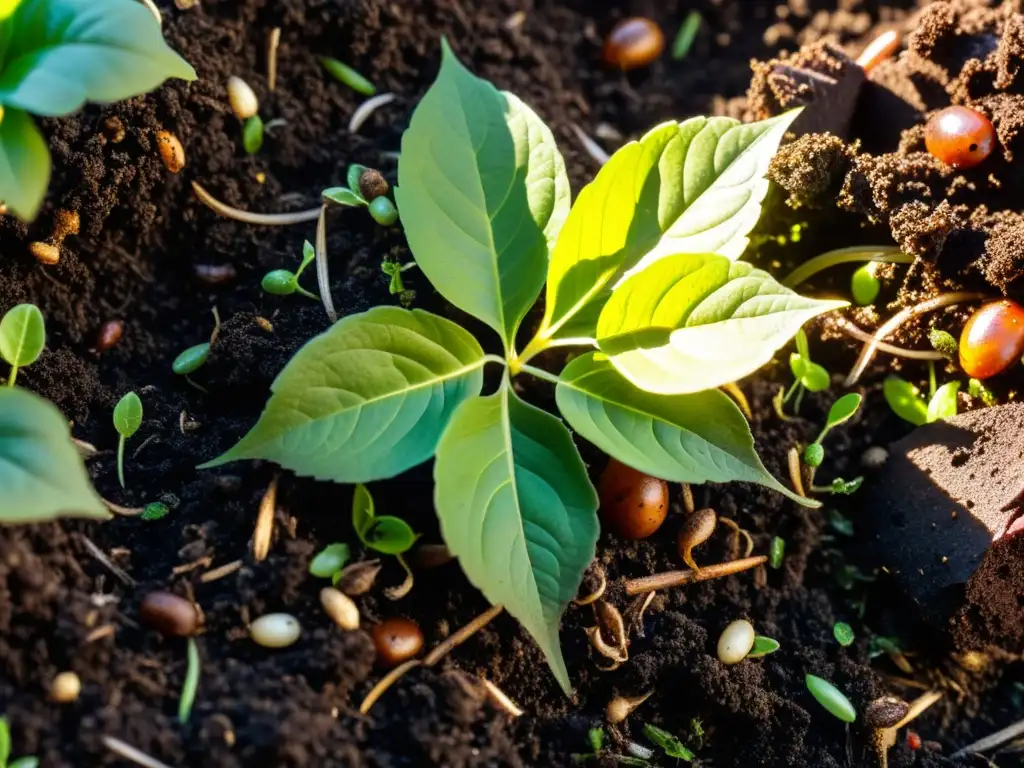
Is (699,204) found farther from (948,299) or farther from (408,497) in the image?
(408,497)

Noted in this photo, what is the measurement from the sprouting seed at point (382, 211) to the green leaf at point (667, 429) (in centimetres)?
41

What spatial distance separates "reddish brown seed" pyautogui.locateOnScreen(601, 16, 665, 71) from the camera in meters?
2.10

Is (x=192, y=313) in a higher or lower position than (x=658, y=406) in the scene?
lower

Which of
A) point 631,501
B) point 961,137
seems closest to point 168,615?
point 631,501

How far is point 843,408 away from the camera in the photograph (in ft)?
5.16

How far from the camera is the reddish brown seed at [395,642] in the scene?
1.28 m

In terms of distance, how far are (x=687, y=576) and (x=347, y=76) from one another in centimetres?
105

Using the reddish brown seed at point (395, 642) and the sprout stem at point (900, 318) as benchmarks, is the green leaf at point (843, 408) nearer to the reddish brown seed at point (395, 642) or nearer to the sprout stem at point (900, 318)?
the sprout stem at point (900, 318)

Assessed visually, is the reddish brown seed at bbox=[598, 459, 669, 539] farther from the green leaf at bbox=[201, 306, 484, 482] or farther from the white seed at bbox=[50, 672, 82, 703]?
the white seed at bbox=[50, 672, 82, 703]

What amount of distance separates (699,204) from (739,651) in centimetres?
64

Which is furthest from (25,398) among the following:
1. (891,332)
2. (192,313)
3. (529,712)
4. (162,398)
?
(891,332)

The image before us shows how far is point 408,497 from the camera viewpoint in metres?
1.39

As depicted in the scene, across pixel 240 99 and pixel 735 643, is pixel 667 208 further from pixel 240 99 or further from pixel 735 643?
pixel 240 99

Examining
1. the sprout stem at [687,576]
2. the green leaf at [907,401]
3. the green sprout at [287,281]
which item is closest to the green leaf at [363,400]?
the green sprout at [287,281]
